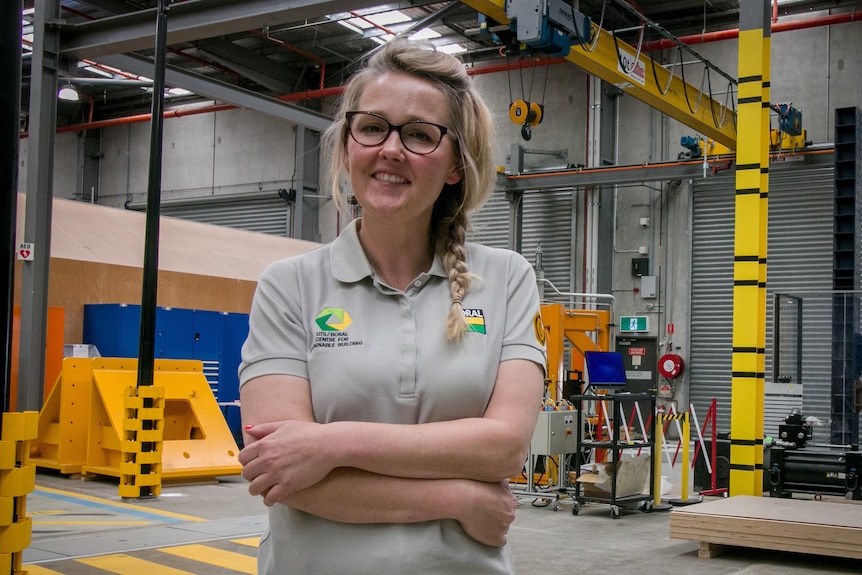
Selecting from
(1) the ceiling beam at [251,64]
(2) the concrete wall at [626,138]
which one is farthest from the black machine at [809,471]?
(1) the ceiling beam at [251,64]

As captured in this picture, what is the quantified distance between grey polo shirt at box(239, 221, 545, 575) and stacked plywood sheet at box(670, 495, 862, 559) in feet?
20.9

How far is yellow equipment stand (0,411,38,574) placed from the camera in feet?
13.7

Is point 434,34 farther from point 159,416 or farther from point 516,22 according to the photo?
point 159,416

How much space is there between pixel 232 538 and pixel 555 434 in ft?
13.1

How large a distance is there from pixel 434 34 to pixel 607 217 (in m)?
5.50

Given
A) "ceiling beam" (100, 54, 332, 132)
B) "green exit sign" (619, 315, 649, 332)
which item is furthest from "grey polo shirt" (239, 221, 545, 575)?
"green exit sign" (619, 315, 649, 332)

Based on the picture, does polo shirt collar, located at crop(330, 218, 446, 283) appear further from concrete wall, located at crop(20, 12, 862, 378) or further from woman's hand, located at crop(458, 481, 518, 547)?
concrete wall, located at crop(20, 12, 862, 378)

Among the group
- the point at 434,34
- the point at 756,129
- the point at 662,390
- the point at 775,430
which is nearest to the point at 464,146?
the point at 756,129

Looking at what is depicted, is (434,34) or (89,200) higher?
(434,34)

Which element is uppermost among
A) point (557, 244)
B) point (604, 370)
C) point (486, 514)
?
point (557, 244)

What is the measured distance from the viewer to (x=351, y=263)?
1724 millimetres

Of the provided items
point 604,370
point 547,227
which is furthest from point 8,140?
point 547,227

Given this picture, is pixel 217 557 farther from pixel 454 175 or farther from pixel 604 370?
pixel 454 175

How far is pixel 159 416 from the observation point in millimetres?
9492
